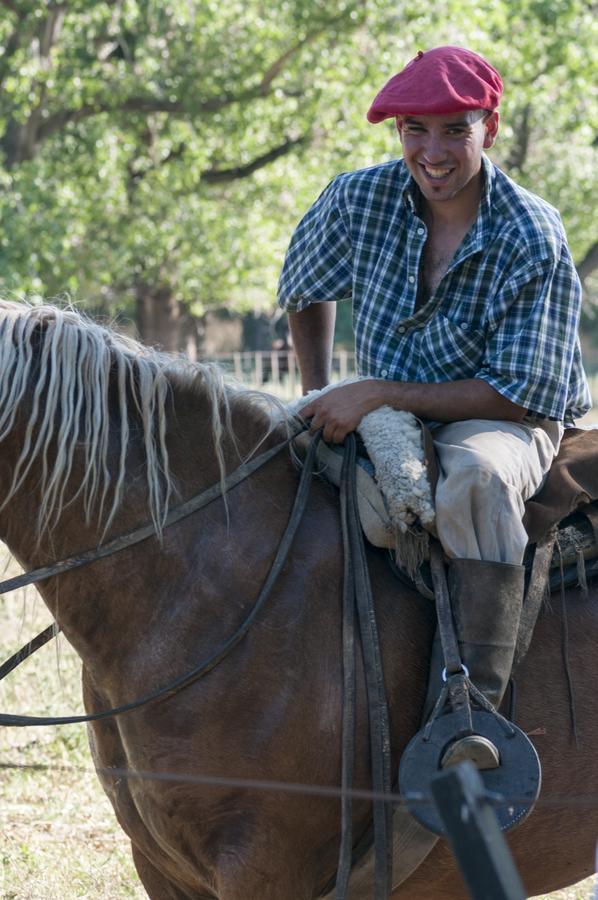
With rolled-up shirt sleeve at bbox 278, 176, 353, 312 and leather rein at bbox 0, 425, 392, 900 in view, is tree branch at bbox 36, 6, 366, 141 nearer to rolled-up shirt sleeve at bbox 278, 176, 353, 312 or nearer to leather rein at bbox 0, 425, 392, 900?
rolled-up shirt sleeve at bbox 278, 176, 353, 312

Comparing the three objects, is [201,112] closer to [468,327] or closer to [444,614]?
[468,327]

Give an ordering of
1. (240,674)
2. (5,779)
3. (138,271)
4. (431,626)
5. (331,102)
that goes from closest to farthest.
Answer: (240,674), (431,626), (5,779), (331,102), (138,271)

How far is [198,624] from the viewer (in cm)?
262

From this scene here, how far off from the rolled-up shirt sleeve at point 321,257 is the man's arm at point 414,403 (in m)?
0.53

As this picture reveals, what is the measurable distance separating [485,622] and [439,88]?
1.38m

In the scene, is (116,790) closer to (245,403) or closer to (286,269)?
(245,403)

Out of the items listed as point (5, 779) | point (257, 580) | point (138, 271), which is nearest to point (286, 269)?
point (257, 580)

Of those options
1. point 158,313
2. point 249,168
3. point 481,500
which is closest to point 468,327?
point 481,500

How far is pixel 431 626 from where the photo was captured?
9.05ft

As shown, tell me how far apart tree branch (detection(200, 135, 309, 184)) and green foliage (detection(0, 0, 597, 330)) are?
31mm

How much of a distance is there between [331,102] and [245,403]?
45.7ft

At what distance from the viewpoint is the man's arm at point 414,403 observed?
288 cm

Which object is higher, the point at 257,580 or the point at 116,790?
the point at 257,580

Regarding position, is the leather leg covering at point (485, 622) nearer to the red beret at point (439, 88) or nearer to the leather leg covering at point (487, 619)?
the leather leg covering at point (487, 619)
